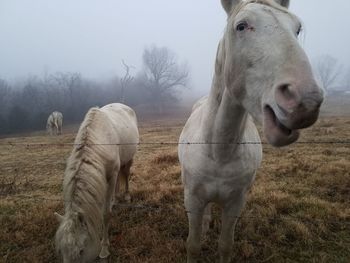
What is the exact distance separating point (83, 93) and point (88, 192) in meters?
50.9

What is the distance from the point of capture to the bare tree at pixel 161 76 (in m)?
53.2

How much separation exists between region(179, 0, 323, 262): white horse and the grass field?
78 cm

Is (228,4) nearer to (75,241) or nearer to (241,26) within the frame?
(241,26)

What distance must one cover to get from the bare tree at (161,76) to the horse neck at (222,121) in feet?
165

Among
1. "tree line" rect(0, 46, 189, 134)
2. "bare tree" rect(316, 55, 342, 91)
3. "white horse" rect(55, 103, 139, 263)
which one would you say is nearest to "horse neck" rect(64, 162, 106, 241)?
"white horse" rect(55, 103, 139, 263)

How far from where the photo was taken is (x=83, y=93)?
50719 millimetres

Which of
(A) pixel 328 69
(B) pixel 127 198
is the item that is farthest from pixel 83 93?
(A) pixel 328 69

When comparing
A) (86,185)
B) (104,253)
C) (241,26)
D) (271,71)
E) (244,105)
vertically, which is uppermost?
(241,26)

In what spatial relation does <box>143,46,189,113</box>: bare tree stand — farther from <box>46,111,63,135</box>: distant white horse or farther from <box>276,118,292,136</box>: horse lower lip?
<box>276,118,292,136</box>: horse lower lip

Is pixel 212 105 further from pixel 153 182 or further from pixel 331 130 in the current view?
pixel 331 130

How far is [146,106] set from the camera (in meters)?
52.3

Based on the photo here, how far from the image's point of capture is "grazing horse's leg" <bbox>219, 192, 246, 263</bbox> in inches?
108

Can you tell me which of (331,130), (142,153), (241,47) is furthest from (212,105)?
(331,130)

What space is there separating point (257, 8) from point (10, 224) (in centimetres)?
455
